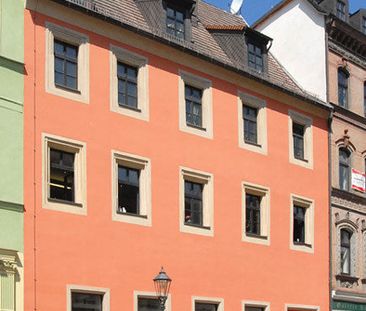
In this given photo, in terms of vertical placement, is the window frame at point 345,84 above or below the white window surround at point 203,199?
above

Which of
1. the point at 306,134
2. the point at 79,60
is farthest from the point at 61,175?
the point at 306,134

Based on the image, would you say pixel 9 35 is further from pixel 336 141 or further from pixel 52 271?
pixel 336 141

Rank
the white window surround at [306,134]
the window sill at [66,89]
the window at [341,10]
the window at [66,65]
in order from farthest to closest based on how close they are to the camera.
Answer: the window at [341,10], the white window surround at [306,134], the window at [66,65], the window sill at [66,89]

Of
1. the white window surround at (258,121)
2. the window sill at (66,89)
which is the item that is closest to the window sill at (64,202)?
the window sill at (66,89)

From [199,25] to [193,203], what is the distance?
22.6 ft

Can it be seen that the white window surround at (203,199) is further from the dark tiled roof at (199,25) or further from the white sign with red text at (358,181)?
the white sign with red text at (358,181)

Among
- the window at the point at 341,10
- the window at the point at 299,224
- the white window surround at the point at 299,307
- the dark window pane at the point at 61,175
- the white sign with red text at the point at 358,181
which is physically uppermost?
the window at the point at 341,10

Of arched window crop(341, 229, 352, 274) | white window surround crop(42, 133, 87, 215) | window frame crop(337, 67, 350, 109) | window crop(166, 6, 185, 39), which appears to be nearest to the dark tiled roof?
window crop(166, 6, 185, 39)

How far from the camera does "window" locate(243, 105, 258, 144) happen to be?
90.2ft

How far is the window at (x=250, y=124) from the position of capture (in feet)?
90.2

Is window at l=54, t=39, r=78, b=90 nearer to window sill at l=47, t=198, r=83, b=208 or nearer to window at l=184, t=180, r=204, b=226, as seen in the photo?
window sill at l=47, t=198, r=83, b=208

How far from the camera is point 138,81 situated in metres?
23.9

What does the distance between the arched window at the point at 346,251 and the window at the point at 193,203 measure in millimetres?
8226

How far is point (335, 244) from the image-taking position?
3048 cm
